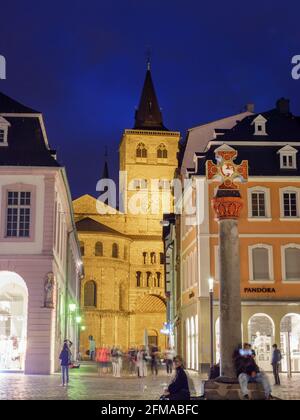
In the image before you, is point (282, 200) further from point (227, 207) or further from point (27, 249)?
point (227, 207)

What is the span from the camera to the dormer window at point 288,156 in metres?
41.3

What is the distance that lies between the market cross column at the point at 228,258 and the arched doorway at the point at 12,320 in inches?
644

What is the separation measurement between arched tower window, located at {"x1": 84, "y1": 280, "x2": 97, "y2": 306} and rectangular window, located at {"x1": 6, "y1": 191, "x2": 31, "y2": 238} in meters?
53.7

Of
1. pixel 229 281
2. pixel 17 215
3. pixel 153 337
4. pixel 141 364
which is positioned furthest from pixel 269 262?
pixel 153 337

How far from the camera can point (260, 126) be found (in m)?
43.1

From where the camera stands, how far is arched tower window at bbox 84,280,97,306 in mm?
86838

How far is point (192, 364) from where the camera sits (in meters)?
42.5

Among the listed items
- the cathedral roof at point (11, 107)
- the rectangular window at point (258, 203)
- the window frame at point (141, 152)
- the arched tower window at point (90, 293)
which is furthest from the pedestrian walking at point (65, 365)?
the window frame at point (141, 152)

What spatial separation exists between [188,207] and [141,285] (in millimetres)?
50155

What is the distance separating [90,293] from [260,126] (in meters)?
49.0

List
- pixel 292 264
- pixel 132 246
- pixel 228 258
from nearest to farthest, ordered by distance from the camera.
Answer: pixel 228 258, pixel 292 264, pixel 132 246

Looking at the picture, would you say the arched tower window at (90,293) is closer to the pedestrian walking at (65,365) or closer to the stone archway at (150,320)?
the stone archway at (150,320)

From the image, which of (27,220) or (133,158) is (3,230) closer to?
(27,220)

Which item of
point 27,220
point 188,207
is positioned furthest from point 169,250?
point 27,220
